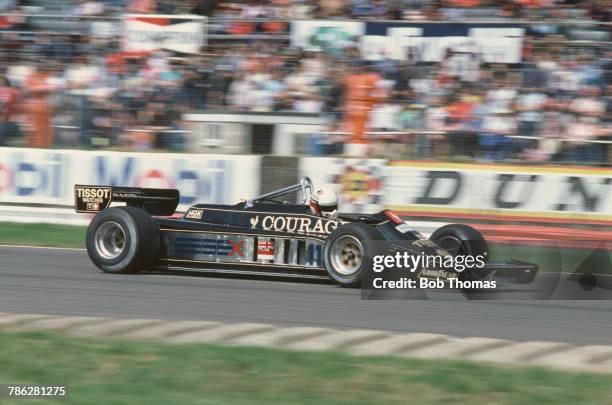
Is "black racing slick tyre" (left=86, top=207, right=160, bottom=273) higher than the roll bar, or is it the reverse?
the roll bar

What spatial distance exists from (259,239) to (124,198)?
1579 mm

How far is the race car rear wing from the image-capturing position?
10.0 m

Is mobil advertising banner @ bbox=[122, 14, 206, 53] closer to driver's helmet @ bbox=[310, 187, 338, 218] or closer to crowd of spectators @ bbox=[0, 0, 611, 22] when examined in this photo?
crowd of spectators @ bbox=[0, 0, 611, 22]

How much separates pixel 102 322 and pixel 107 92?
8632 mm

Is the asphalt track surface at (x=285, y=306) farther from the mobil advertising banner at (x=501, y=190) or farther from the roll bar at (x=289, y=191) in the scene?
the mobil advertising banner at (x=501, y=190)

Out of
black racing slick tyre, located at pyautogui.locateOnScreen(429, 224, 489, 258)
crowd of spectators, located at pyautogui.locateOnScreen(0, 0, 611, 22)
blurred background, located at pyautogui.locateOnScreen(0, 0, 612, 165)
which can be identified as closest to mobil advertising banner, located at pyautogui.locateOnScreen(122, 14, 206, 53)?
blurred background, located at pyautogui.locateOnScreen(0, 0, 612, 165)

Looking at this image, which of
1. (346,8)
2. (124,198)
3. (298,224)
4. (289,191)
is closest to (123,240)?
(124,198)

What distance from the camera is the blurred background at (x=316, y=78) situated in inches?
499

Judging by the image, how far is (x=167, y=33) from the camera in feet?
48.6

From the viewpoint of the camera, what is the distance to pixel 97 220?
9.71 metres

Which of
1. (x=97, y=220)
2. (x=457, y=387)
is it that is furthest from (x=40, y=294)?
(x=457, y=387)

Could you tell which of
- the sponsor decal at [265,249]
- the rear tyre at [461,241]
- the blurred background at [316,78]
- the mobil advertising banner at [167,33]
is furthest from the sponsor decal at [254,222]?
the mobil advertising banner at [167,33]

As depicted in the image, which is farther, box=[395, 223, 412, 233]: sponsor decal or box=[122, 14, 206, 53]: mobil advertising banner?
box=[122, 14, 206, 53]: mobil advertising banner

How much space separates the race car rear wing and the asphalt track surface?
0.74 meters
